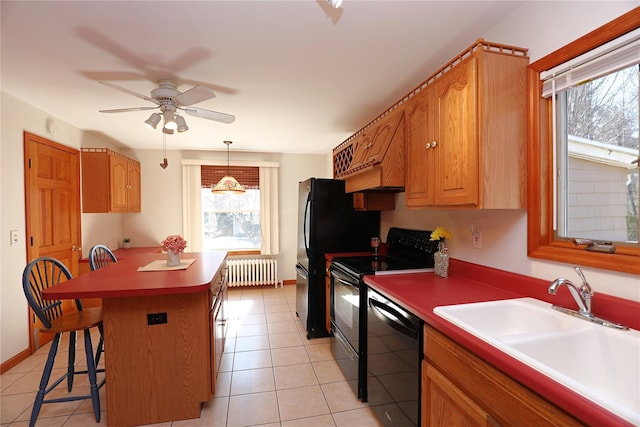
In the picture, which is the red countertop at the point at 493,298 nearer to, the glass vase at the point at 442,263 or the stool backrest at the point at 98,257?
the glass vase at the point at 442,263

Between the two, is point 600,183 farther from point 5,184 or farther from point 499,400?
point 5,184

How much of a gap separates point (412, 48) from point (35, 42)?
2.34 metres

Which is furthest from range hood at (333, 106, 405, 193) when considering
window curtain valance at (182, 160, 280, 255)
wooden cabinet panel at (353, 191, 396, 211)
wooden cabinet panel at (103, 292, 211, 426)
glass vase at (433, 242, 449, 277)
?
window curtain valance at (182, 160, 280, 255)

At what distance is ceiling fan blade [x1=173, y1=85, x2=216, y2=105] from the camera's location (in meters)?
1.96

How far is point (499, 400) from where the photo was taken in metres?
0.90

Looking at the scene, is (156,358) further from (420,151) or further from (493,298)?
(420,151)

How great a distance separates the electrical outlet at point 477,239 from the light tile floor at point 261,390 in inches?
51.6

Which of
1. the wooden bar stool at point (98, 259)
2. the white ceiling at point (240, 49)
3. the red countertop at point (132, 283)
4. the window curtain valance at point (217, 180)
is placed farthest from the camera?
the window curtain valance at point (217, 180)

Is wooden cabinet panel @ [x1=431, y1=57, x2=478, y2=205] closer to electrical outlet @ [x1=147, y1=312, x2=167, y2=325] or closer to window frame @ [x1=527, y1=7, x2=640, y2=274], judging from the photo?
window frame @ [x1=527, y1=7, x2=640, y2=274]

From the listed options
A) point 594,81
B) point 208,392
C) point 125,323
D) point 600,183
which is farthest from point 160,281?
point 594,81

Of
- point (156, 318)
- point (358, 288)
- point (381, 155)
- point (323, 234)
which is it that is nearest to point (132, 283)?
point (156, 318)

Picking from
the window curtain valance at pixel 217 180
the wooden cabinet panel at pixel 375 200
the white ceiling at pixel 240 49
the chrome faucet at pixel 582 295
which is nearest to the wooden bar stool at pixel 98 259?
the white ceiling at pixel 240 49

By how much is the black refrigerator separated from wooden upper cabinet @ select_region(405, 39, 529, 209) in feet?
5.00

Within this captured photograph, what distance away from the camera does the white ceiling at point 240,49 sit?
4.92 ft
